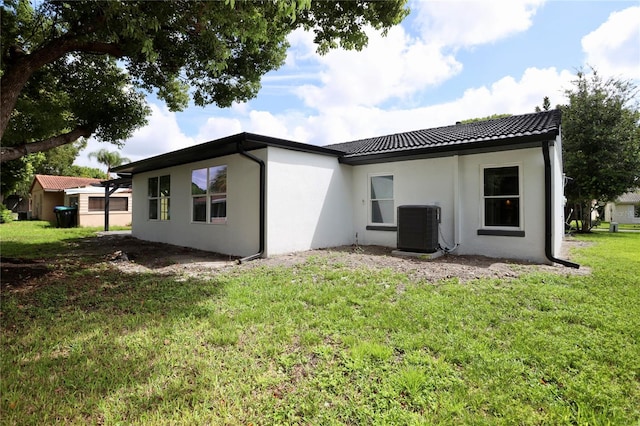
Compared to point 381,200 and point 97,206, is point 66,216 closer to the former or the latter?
point 97,206

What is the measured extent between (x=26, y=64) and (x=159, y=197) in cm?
753

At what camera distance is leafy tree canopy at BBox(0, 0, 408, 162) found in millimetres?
4480

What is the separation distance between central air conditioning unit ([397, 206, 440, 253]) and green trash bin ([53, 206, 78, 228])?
20229 millimetres

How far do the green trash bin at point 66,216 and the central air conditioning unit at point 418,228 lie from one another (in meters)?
20.2

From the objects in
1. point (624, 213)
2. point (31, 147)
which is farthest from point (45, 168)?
point (624, 213)

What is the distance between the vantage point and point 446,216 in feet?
27.1

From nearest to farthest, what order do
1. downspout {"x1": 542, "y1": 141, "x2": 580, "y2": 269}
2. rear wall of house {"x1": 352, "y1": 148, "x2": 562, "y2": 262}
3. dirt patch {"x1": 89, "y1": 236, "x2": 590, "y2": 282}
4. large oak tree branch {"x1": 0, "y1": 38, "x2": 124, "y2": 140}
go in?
large oak tree branch {"x1": 0, "y1": 38, "x2": 124, "y2": 140} < dirt patch {"x1": 89, "y1": 236, "x2": 590, "y2": 282} < downspout {"x1": 542, "y1": 141, "x2": 580, "y2": 269} < rear wall of house {"x1": 352, "y1": 148, "x2": 562, "y2": 262}

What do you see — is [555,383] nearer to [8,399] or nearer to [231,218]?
[8,399]

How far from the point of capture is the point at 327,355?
2.93 meters

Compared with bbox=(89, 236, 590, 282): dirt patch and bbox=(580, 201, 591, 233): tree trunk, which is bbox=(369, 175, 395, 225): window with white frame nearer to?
bbox=(89, 236, 590, 282): dirt patch

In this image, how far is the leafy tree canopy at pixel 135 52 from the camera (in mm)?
4480

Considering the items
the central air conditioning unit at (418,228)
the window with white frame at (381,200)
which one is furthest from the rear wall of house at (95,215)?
the central air conditioning unit at (418,228)

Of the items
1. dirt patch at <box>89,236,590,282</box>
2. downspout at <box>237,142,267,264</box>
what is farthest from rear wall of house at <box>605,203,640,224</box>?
downspout at <box>237,142,267,264</box>

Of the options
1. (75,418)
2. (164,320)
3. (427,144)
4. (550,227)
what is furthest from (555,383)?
(427,144)
